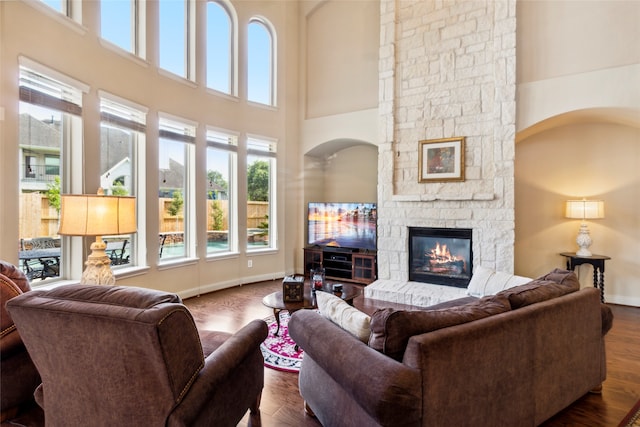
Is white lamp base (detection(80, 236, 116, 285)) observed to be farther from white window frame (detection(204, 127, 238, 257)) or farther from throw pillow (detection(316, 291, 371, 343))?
white window frame (detection(204, 127, 238, 257))

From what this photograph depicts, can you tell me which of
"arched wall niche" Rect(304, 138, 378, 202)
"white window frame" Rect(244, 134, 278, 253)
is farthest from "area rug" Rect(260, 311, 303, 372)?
"arched wall niche" Rect(304, 138, 378, 202)

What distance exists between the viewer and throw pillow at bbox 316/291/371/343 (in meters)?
1.70

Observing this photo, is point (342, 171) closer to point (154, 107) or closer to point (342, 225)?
point (342, 225)

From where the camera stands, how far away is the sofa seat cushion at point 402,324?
1.48 meters

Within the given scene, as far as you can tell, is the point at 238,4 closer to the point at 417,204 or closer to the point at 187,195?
the point at 187,195

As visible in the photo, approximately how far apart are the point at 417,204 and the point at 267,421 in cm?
367

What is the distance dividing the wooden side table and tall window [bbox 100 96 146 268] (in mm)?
5544

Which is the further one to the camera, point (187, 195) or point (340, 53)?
point (340, 53)

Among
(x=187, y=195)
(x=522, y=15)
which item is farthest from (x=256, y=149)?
(x=522, y=15)

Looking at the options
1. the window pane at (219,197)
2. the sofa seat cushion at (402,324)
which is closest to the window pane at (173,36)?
the window pane at (219,197)

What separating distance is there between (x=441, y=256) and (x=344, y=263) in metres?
1.64

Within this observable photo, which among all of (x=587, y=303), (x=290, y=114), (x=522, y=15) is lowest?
(x=587, y=303)

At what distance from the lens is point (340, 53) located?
19.7 feet

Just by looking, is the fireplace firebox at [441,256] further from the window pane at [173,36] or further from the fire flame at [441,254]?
the window pane at [173,36]
